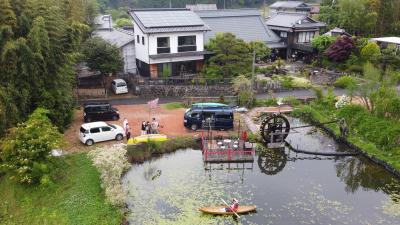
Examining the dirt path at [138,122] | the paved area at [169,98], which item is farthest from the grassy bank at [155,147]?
the paved area at [169,98]

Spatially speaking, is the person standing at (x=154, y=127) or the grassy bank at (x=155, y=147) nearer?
the grassy bank at (x=155, y=147)

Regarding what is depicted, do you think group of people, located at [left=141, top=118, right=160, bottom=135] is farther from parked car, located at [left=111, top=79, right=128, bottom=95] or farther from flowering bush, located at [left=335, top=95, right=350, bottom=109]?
flowering bush, located at [left=335, top=95, right=350, bottom=109]

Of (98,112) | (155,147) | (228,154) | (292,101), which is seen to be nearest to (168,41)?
(98,112)

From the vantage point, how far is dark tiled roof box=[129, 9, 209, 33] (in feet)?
124

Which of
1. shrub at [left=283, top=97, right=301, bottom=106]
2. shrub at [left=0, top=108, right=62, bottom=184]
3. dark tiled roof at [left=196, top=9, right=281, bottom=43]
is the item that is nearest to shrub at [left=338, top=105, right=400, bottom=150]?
shrub at [left=283, top=97, right=301, bottom=106]

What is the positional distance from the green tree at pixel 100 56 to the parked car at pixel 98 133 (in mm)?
11514

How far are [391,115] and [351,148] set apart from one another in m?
4.07

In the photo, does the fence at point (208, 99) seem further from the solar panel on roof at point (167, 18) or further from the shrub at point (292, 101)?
the solar panel on roof at point (167, 18)

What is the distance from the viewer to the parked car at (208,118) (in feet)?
91.0

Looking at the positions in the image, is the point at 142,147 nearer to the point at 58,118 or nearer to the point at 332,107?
the point at 58,118

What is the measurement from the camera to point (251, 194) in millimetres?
20281

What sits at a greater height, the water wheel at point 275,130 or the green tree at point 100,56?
the green tree at point 100,56

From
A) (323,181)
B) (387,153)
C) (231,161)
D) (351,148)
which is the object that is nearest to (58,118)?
(231,161)

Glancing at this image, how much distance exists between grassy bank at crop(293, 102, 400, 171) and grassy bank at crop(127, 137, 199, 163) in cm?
1057
